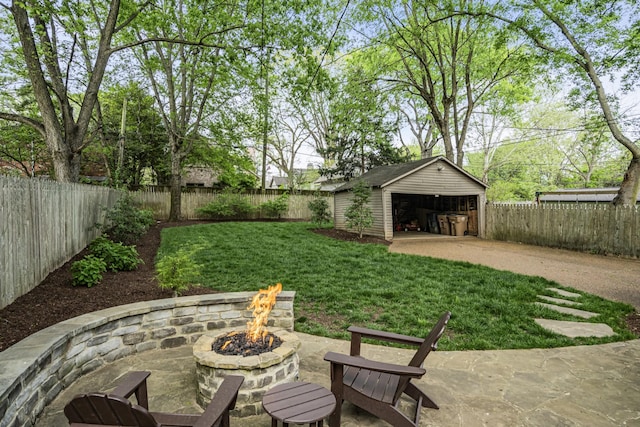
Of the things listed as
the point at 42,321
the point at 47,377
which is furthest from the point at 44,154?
the point at 47,377

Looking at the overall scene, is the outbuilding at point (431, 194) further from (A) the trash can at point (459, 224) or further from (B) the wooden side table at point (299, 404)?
(B) the wooden side table at point (299, 404)

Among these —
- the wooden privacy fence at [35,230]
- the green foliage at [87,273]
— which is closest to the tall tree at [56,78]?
the wooden privacy fence at [35,230]

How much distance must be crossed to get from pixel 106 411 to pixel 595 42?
52.0 ft

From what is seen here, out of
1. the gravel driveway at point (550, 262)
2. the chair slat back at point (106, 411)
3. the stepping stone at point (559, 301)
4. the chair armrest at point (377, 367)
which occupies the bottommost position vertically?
the stepping stone at point (559, 301)

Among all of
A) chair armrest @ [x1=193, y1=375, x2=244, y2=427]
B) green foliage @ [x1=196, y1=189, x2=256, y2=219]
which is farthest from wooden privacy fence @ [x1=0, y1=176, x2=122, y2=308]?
green foliage @ [x1=196, y1=189, x2=256, y2=219]

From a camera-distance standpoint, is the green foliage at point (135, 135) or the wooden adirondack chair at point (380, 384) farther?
the green foliage at point (135, 135)

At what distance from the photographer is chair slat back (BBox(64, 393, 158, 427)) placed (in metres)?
1.47

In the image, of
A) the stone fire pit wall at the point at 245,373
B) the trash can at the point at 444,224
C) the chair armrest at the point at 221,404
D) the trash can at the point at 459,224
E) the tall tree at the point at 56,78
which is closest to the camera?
the chair armrest at the point at 221,404

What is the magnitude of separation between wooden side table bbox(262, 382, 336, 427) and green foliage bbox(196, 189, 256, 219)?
15713 mm

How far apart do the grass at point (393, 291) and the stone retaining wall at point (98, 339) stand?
99 centimetres

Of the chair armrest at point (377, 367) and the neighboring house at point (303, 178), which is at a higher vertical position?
the neighboring house at point (303, 178)

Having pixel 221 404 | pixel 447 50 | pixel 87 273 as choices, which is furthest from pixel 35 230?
pixel 447 50

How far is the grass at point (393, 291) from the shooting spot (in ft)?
14.2

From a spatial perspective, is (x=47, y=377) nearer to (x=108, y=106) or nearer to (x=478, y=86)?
(x=108, y=106)
